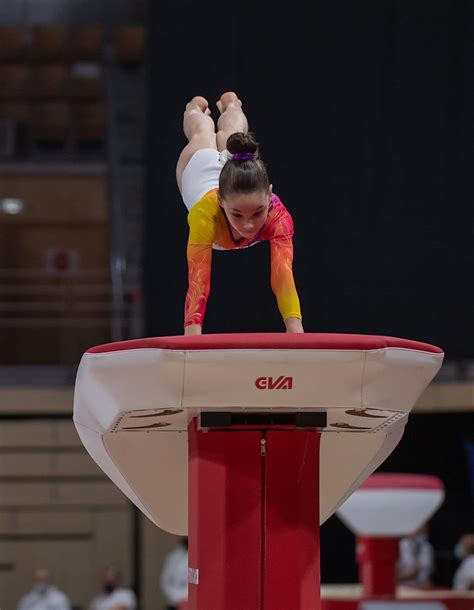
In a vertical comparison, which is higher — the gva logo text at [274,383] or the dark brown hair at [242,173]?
the dark brown hair at [242,173]

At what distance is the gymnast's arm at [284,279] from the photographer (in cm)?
257

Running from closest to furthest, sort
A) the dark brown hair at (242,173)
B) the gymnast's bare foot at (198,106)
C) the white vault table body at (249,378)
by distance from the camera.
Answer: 1. the white vault table body at (249,378)
2. the dark brown hair at (242,173)
3. the gymnast's bare foot at (198,106)

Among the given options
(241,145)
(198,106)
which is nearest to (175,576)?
(198,106)

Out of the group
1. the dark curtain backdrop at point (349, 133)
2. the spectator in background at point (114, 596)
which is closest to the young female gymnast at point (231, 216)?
the dark curtain backdrop at point (349, 133)

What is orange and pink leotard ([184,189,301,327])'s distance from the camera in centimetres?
253

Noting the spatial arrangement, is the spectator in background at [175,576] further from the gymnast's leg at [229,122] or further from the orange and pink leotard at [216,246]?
the orange and pink leotard at [216,246]

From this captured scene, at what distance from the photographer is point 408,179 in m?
7.45

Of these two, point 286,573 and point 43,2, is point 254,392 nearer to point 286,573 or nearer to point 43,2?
point 286,573

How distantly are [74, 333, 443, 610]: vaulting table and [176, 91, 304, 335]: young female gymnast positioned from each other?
29 cm

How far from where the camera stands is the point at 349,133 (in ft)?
24.5

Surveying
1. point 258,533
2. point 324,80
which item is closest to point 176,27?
point 324,80

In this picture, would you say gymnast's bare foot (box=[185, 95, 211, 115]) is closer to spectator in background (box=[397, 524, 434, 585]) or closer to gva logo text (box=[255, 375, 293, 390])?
gva logo text (box=[255, 375, 293, 390])

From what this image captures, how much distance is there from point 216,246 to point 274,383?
63 centimetres

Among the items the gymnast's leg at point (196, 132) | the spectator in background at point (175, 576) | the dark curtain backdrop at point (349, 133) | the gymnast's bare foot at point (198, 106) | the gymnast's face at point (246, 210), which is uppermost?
the dark curtain backdrop at point (349, 133)
